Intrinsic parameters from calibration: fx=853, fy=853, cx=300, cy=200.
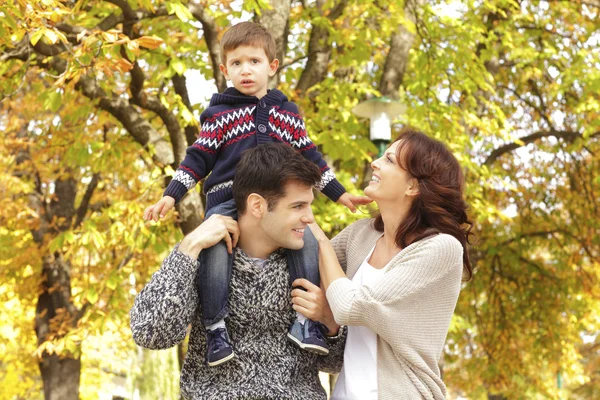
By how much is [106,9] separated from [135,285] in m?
4.67

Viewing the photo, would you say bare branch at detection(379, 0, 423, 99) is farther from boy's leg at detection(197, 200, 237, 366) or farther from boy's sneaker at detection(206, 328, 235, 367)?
boy's sneaker at detection(206, 328, 235, 367)

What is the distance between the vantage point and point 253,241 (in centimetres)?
336

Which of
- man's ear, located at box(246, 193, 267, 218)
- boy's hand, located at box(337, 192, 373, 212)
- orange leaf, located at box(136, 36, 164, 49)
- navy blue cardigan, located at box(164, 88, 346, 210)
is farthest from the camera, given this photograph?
orange leaf, located at box(136, 36, 164, 49)

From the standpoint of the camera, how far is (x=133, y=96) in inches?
318

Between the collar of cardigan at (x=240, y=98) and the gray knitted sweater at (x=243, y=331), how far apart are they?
668 mm

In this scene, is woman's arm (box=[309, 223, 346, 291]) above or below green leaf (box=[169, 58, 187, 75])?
below

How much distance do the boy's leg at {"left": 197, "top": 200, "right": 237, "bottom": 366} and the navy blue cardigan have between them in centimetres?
36

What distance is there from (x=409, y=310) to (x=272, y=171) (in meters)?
0.74

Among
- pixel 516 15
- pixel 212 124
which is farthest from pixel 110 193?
pixel 212 124

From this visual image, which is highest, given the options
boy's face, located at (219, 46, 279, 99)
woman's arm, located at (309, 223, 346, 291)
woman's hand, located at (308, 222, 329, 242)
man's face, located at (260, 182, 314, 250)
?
boy's face, located at (219, 46, 279, 99)

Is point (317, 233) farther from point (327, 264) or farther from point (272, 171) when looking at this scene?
point (272, 171)

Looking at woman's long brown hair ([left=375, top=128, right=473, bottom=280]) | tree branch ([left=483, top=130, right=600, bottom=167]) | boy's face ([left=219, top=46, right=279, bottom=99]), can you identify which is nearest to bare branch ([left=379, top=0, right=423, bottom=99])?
tree branch ([left=483, top=130, right=600, bottom=167])

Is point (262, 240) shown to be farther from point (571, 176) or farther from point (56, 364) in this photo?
point (571, 176)

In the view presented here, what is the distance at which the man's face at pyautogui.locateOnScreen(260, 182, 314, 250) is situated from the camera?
3.25 m
